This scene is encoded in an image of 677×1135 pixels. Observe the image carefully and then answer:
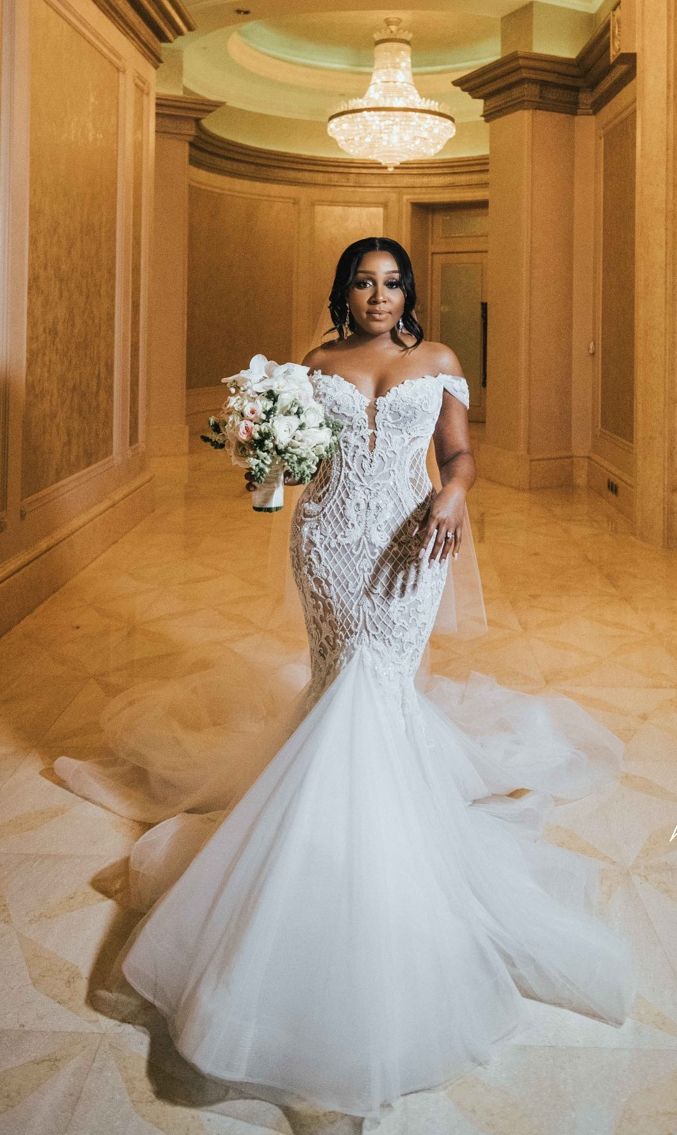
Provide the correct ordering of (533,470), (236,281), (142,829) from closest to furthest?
1. (142,829)
2. (533,470)
3. (236,281)

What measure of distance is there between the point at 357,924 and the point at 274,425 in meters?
1.08

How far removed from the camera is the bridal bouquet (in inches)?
93.7

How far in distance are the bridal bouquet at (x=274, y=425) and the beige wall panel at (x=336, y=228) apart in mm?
12570

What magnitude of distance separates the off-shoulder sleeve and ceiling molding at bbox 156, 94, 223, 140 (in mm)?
9410

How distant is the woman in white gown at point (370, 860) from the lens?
2008 millimetres

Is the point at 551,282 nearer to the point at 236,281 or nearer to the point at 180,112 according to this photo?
the point at 180,112

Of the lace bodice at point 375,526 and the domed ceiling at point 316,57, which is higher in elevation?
the domed ceiling at point 316,57

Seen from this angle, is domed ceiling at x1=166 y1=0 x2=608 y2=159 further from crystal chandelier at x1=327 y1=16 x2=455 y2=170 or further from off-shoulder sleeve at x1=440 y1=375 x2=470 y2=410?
off-shoulder sleeve at x1=440 y1=375 x2=470 y2=410

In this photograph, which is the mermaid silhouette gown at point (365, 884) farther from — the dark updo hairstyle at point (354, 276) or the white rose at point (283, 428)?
the white rose at point (283, 428)

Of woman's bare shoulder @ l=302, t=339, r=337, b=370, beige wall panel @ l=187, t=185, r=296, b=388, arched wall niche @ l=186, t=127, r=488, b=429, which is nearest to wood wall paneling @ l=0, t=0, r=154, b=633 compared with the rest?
woman's bare shoulder @ l=302, t=339, r=337, b=370

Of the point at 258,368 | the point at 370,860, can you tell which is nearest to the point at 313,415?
the point at 258,368

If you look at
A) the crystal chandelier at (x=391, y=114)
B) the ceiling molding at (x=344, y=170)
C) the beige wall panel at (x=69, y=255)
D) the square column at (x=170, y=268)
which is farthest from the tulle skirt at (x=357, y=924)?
the ceiling molding at (x=344, y=170)

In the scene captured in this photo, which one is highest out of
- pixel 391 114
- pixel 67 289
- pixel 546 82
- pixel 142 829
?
pixel 391 114

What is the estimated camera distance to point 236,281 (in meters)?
14.1
